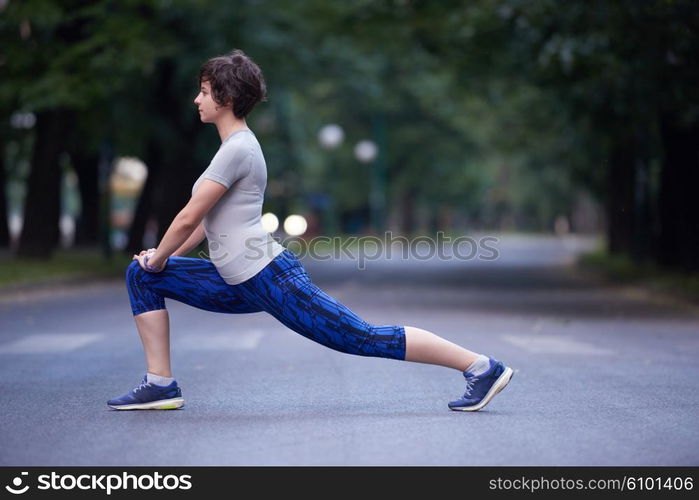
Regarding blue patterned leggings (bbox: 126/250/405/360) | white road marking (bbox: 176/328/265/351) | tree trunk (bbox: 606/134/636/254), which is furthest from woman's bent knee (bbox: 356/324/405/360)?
tree trunk (bbox: 606/134/636/254)

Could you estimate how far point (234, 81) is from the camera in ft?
23.3

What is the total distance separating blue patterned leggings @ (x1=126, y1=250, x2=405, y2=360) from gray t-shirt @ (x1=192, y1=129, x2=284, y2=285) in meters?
0.07

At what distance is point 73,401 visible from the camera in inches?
320

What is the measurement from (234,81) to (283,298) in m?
1.18

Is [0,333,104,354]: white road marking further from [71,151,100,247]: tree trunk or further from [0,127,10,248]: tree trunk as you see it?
[0,127,10,248]: tree trunk

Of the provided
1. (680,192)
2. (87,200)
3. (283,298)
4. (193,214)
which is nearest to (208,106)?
(193,214)

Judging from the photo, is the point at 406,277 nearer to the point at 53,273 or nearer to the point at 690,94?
the point at 53,273

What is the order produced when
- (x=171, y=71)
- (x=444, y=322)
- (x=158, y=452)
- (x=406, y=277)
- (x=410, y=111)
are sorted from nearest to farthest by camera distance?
(x=158, y=452) → (x=444, y=322) → (x=406, y=277) → (x=171, y=71) → (x=410, y=111)

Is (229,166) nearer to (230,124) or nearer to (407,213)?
(230,124)

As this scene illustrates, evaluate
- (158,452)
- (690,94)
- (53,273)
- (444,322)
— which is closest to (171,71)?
(53,273)

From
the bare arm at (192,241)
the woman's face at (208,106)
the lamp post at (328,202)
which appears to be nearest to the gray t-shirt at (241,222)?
the woman's face at (208,106)

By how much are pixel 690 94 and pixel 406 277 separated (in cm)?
995

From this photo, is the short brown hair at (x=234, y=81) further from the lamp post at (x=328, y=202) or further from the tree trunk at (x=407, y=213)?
the tree trunk at (x=407, y=213)

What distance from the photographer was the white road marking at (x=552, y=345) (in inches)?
464
